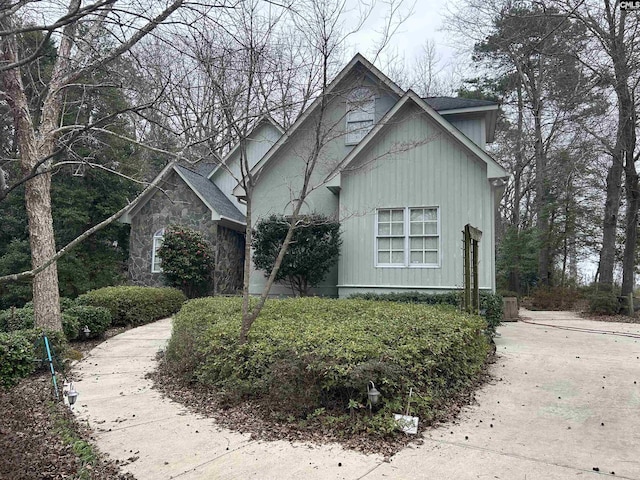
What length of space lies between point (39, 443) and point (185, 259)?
10853 millimetres

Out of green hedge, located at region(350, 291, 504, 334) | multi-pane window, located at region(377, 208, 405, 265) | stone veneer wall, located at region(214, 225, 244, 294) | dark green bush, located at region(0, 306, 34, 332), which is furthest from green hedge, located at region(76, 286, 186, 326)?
multi-pane window, located at region(377, 208, 405, 265)

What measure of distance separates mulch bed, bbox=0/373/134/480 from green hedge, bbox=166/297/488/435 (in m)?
1.56

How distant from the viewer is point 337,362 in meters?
4.64

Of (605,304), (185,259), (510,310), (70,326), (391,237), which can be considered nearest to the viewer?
(70,326)

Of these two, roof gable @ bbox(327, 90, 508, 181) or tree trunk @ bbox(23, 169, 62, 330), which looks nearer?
tree trunk @ bbox(23, 169, 62, 330)

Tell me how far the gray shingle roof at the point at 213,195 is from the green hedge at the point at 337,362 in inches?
352

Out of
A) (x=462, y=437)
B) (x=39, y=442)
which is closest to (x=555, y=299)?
(x=462, y=437)

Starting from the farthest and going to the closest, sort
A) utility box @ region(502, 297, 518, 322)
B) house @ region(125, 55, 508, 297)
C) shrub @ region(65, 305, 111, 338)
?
utility box @ region(502, 297, 518, 322), house @ region(125, 55, 508, 297), shrub @ region(65, 305, 111, 338)

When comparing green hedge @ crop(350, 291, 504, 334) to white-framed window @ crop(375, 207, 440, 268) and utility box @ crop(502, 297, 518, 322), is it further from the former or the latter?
utility box @ crop(502, 297, 518, 322)

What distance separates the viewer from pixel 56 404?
210 inches

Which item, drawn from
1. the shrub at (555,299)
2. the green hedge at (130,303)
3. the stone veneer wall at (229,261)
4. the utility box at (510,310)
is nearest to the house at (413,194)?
the utility box at (510,310)

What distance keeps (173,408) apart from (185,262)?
9716 millimetres

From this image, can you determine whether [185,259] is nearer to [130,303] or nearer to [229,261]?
[229,261]

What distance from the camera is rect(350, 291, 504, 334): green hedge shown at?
10023 mm
